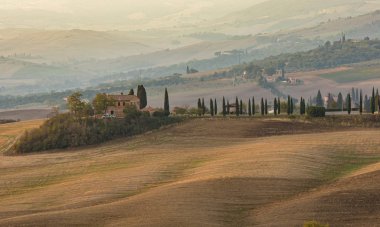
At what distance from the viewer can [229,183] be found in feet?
261

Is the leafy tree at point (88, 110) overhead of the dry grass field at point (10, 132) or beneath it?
overhead

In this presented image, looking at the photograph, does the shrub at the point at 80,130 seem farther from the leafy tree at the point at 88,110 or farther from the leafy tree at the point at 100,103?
the leafy tree at the point at 100,103

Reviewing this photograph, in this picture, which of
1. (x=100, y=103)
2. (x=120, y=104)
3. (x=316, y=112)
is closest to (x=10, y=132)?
(x=100, y=103)

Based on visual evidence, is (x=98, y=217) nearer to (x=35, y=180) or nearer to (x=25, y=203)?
(x=25, y=203)

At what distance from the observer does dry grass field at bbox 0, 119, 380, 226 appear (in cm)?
6806

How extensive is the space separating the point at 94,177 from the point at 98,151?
2387cm

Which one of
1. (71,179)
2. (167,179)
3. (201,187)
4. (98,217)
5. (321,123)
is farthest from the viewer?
(321,123)

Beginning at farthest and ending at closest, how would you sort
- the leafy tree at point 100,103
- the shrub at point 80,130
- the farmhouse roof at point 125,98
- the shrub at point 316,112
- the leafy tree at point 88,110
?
1. the farmhouse roof at point 125,98
2. the leafy tree at point 88,110
3. the leafy tree at point 100,103
4. the shrub at point 316,112
5. the shrub at point 80,130

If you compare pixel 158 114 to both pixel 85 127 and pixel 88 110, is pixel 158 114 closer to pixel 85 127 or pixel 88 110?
pixel 88 110

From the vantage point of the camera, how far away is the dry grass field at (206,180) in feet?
223

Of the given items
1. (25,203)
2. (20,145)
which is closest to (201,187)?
(25,203)

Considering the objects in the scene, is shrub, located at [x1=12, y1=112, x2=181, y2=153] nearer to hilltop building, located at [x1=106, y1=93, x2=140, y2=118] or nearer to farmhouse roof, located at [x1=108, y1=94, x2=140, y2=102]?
hilltop building, located at [x1=106, y1=93, x2=140, y2=118]

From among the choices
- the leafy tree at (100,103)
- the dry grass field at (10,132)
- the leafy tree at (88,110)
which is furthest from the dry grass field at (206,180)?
the leafy tree at (88,110)

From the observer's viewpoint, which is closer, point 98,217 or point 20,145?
point 98,217
